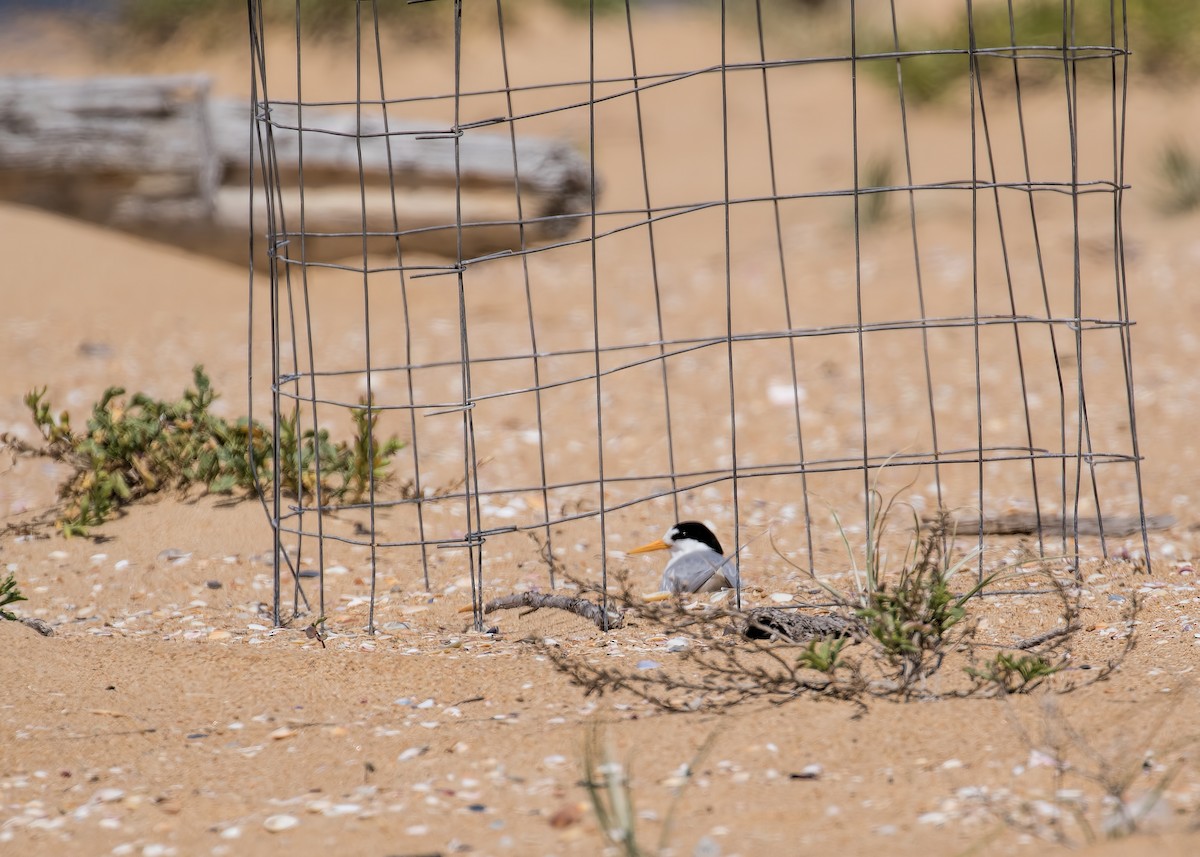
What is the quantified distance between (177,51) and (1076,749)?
1448 centimetres

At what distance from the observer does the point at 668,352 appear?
6.87m

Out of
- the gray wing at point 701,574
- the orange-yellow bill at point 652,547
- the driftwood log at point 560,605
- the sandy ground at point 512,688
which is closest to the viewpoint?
the sandy ground at point 512,688

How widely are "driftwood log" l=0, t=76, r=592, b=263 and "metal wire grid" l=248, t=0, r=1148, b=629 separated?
0.62 feet

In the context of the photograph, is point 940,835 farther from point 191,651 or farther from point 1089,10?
point 1089,10

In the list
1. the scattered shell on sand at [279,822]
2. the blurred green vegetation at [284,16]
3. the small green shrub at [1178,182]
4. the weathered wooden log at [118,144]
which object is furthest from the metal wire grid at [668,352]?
the blurred green vegetation at [284,16]

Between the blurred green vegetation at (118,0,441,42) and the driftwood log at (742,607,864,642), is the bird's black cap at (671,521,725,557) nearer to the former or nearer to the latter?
the driftwood log at (742,607,864,642)

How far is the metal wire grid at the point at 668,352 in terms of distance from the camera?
3.66 meters

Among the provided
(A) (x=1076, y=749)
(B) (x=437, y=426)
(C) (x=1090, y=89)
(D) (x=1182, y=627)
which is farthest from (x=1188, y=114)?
(A) (x=1076, y=749)

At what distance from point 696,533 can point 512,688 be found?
113 centimetres

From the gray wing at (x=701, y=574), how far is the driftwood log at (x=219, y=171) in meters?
4.55

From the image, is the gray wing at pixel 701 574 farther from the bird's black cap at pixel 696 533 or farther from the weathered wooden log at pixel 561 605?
the weathered wooden log at pixel 561 605

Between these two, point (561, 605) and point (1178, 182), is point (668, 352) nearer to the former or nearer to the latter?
point (561, 605)

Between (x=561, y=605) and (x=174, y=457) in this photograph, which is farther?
(x=174, y=457)

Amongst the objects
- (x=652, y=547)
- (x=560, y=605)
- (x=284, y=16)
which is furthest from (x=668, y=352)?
(x=284, y=16)
